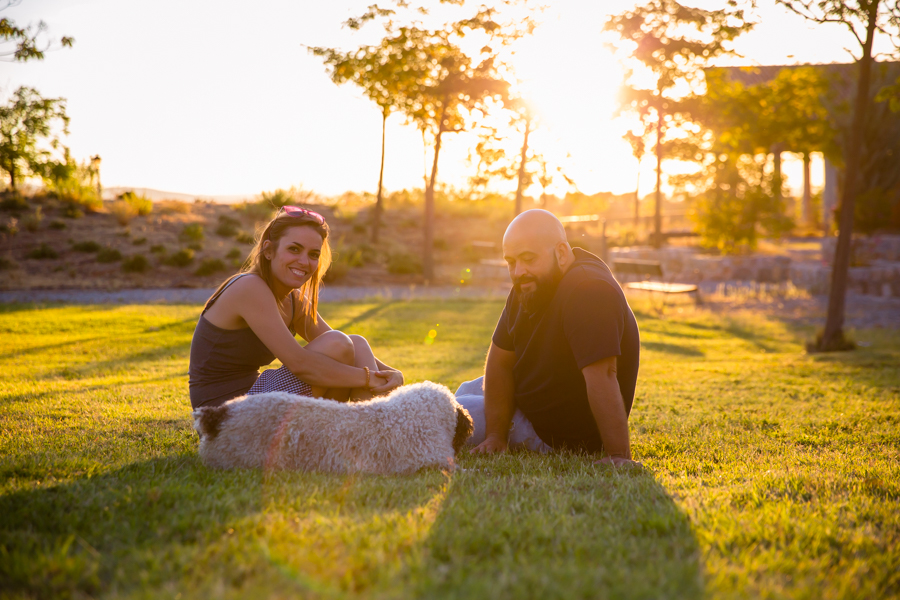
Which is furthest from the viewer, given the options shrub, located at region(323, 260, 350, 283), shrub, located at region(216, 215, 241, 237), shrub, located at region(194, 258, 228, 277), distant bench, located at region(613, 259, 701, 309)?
shrub, located at region(216, 215, 241, 237)

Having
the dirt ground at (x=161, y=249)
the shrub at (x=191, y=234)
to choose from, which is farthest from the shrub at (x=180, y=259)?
the shrub at (x=191, y=234)

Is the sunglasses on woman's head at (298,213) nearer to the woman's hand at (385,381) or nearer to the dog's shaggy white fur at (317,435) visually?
the woman's hand at (385,381)

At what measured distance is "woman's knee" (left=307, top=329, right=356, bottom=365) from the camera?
3.30 m

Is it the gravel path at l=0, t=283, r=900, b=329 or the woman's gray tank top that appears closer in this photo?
the woman's gray tank top

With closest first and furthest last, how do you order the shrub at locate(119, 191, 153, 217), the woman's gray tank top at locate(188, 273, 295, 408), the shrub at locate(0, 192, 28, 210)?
1. the woman's gray tank top at locate(188, 273, 295, 408)
2. the shrub at locate(0, 192, 28, 210)
3. the shrub at locate(119, 191, 153, 217)

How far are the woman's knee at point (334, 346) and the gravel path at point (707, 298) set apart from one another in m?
8.93

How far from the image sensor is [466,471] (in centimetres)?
292

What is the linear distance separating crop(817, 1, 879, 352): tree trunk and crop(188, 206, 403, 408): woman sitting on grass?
274 inches

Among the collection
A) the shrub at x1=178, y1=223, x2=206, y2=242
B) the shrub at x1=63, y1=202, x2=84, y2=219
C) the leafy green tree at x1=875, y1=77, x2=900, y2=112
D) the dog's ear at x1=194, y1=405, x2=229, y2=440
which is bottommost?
the dog's ear at x1=194, y1=405, x2=229, y2=440

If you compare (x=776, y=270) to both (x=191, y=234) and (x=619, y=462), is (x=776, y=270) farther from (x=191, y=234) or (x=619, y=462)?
(x=191, y=234)

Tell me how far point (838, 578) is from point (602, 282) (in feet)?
4.98

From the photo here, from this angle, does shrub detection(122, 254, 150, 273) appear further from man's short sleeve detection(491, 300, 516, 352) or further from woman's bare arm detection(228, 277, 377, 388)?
man's short sleeve detection(491, 300, 516, 352)

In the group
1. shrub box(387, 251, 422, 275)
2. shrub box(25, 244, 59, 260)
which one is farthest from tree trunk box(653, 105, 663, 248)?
shrub box(25, 244, 59, 260)

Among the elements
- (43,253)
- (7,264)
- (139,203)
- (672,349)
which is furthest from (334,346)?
(139,203)
